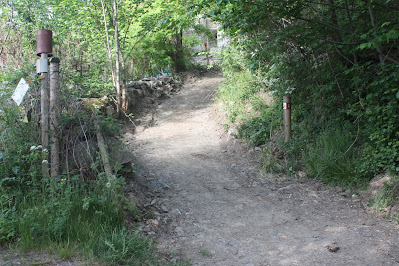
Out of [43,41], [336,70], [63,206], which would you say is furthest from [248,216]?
[43,41]

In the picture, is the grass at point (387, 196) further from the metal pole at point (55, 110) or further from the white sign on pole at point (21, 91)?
the white sign on pole at point (21, 91)

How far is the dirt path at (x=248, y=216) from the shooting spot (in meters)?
3.81

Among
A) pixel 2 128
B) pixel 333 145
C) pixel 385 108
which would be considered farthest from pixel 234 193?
pixel 2 128

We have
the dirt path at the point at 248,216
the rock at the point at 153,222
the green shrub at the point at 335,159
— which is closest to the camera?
the dirt path at the point at 248,216

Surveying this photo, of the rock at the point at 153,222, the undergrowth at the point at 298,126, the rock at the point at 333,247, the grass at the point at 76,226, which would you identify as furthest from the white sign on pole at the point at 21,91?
the undergrowth at the point at 298,126

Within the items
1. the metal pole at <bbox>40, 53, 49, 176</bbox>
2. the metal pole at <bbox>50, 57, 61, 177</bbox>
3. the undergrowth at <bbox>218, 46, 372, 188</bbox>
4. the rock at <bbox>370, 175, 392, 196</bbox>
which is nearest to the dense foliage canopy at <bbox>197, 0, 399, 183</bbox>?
the undergrowth at <bbox>218, 46, 372, 188</bbox>

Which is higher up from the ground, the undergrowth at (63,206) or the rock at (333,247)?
the undergrowth at (63,206)

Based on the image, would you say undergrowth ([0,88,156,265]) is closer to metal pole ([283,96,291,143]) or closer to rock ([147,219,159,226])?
rock ([147,219,159,226])

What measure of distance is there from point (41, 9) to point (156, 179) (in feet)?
22.9

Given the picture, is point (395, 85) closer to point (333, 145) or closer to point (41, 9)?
point (333, 145)

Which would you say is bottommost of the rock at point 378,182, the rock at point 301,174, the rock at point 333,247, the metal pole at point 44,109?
the rock at point 333,247

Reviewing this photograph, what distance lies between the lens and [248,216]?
4977mm

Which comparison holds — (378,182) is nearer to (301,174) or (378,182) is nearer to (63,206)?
(301,174)

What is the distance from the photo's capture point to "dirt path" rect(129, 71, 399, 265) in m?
3.81
